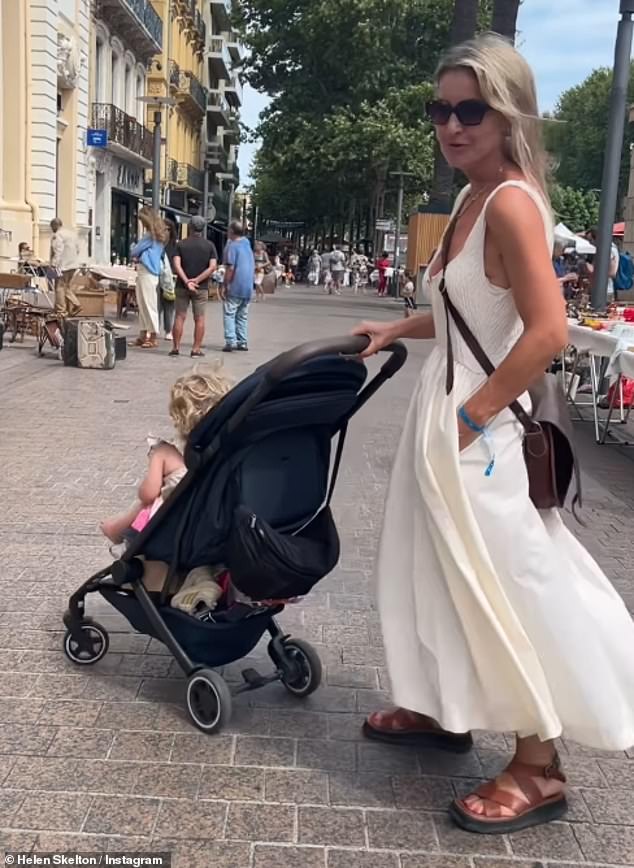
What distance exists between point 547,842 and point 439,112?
1.95 meters

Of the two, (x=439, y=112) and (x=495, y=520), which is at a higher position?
Result: (x=439, y=112)

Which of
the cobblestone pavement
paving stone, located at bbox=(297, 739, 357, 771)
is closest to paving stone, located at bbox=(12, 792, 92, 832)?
the cobblestone pavement

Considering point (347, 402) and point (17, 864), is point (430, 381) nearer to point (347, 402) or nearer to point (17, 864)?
point (347, 402)

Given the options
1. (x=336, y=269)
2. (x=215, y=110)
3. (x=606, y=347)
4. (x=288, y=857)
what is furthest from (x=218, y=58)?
(x=288, y=857)

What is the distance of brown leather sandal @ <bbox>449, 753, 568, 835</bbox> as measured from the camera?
107 inches

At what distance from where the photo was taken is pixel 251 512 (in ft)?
9.80

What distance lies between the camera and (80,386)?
10484mm

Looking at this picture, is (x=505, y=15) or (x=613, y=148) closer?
(x=613, y=148)

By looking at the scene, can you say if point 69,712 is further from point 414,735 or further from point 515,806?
point 515,806

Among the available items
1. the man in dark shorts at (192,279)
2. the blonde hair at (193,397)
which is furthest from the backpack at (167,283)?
the blonde hair at (193,397)

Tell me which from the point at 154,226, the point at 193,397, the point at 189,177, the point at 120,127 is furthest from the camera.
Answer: the point at 189,177

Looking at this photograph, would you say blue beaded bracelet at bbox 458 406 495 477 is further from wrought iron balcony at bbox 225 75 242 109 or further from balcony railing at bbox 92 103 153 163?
wrought iron balcony at bbox 225 75 242 109

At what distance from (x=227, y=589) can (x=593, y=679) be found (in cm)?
125

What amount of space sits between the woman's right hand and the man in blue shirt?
10.9m
